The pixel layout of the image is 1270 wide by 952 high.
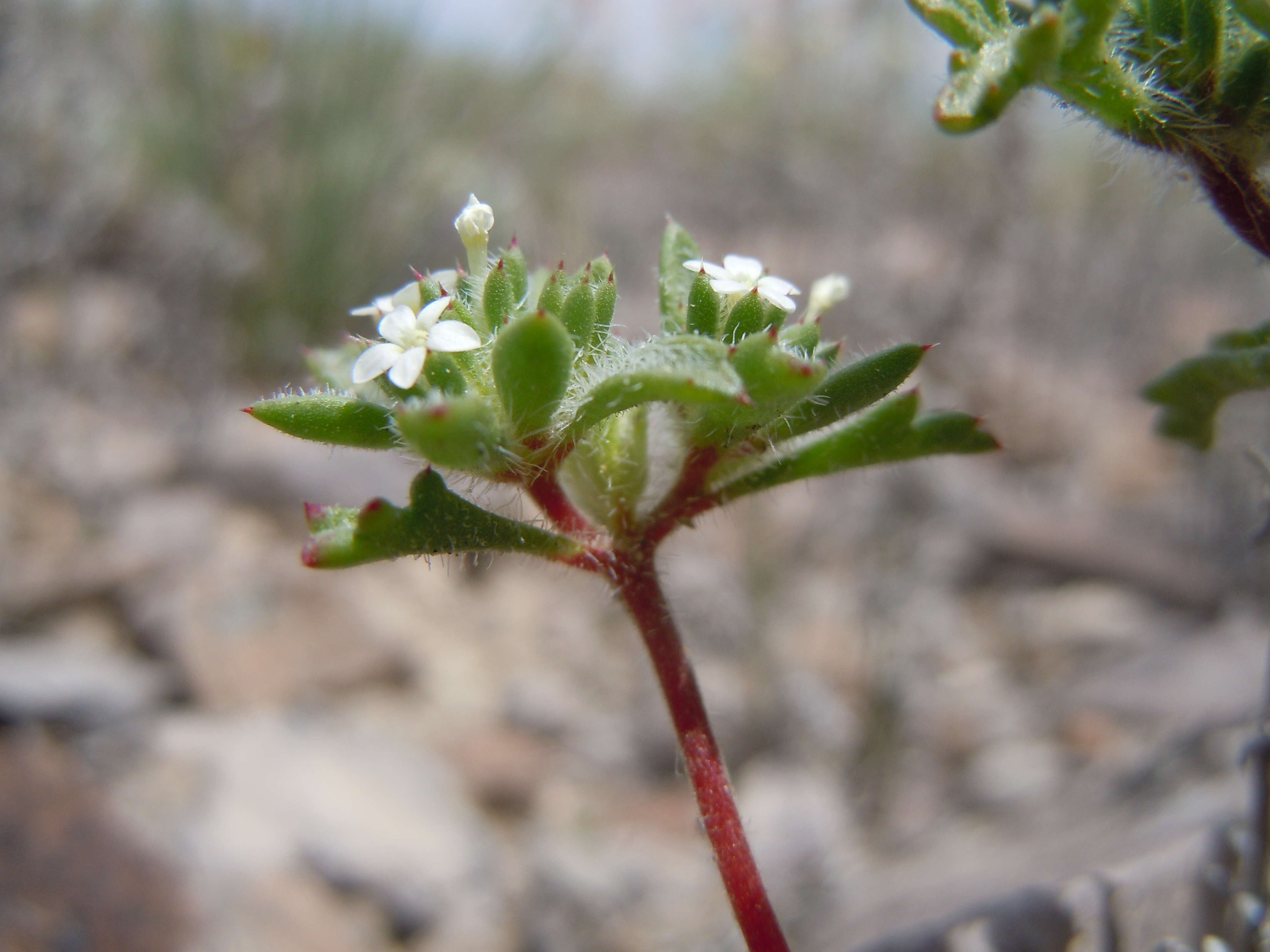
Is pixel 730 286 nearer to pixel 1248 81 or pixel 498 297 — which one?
pixel 498 297

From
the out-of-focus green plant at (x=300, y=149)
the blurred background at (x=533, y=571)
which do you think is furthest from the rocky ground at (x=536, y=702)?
the out-of-focus green plant at (x=300, y=149)

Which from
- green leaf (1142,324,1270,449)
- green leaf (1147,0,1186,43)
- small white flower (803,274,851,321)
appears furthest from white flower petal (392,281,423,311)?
green leaf (1142,324,1270,449)

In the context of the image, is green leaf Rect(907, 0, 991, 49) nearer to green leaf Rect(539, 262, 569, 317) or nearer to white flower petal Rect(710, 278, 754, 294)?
white flower petal Rect(710, 278, 754, 294)

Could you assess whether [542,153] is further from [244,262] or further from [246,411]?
[246,411]

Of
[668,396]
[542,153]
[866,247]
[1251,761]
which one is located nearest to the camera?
[668,396]

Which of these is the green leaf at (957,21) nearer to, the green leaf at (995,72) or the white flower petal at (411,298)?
the green leaf at (995,72)

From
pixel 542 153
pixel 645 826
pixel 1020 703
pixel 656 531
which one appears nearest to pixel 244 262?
pixel 542 153
